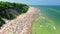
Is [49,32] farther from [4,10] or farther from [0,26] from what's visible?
[4,10]

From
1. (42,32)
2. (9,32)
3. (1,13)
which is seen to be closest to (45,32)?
(42,32)

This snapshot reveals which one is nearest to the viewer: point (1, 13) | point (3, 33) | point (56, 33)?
point (3, 33)

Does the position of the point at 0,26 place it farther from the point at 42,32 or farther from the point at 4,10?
the point at 4,10

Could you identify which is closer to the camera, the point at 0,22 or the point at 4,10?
the point at 0,22

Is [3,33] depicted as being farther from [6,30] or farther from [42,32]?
[42,32]

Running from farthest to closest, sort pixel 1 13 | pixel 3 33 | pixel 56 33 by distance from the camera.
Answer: pixel 1 13 < pixel 56 33 < pixel 3 33

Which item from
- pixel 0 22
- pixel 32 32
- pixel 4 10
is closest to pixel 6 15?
pixel 4 10

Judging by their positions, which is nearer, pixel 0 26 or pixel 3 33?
pixel 3 33
